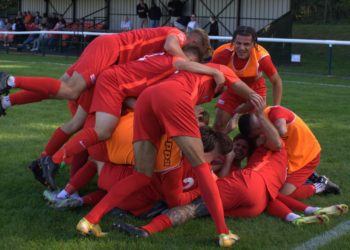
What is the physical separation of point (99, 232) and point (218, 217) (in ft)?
2.81

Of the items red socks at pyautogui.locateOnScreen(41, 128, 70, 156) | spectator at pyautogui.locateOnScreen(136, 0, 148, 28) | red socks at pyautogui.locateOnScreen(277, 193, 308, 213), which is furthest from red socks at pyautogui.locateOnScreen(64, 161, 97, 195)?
spectator at pyautogui.locateOnScreen(136, 0, 148, 28)

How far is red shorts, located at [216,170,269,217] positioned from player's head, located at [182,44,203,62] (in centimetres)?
115

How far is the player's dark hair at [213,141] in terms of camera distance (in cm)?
443

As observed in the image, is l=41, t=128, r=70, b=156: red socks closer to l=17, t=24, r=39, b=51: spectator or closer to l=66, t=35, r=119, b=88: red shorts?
l=66, t=35, r=119, b=88: red shorts

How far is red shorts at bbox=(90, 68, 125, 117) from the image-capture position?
4.77 metres

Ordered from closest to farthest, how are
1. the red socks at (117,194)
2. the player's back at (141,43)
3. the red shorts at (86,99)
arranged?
the red socks at (117,194) → the red shorts at (86,99) → the player's back at (141,43)

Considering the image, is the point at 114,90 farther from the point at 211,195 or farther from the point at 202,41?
the point at 211,195

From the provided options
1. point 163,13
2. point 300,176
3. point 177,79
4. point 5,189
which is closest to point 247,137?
point 300,176

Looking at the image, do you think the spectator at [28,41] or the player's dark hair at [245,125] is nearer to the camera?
the player's dark hair at [245,125]

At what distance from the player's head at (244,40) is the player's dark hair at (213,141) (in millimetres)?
1649

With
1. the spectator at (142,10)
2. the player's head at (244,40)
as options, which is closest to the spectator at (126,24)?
the spectator at (142,10)

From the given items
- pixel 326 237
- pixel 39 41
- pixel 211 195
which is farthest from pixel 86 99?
pixel 39 41

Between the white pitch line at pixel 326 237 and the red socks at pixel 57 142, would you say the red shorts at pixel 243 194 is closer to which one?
the white pitch line at pixel 326 237

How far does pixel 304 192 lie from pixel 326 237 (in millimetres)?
1070
